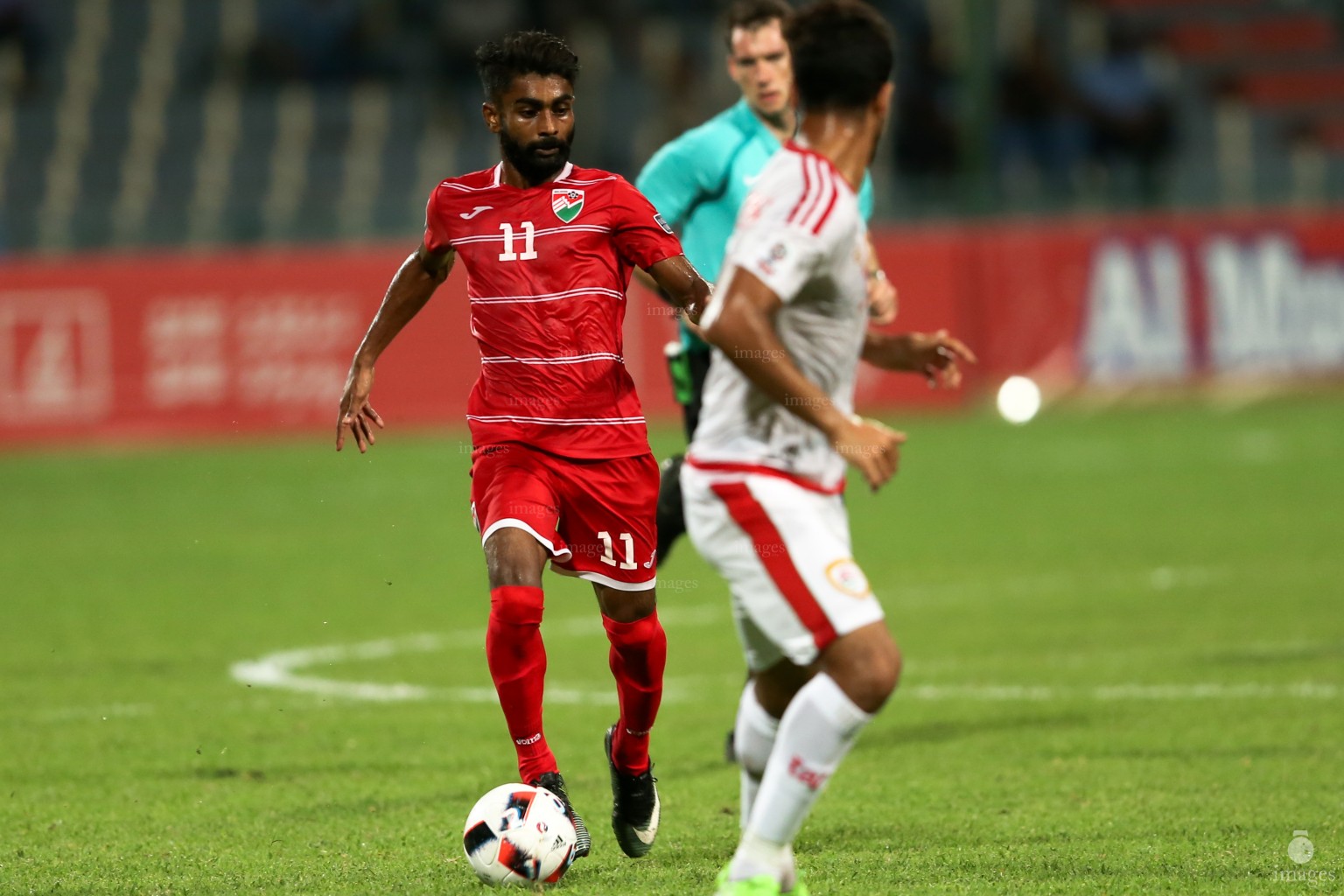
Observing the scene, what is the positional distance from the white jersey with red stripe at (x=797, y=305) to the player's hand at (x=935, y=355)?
0.37m

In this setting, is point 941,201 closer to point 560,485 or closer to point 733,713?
point 733,713

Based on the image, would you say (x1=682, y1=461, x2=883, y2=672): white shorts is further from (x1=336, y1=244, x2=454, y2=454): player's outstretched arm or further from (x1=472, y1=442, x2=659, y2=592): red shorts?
(x1=336, y1=244, x2=454, y2=454): player's outstretched arm

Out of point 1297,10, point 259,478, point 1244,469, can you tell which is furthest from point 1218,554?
point 1297,10

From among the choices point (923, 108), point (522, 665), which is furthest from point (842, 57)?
point (923, 108)

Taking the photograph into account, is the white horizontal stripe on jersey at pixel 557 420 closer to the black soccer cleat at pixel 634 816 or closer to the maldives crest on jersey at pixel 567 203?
the maldives crest on jersey at pixel 567 203

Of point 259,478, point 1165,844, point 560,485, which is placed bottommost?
point 259,478

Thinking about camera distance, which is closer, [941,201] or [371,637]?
[371,637]

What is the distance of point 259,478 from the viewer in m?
17.6

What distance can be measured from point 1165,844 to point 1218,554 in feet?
22.3

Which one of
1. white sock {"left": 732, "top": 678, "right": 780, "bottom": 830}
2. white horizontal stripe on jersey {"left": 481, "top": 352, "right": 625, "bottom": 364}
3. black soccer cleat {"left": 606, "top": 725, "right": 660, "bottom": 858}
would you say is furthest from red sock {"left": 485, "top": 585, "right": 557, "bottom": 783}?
white sock {"left": 732, "top": 678, "right": 780, "bottom": 830}

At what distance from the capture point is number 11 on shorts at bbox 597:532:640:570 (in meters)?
5.61

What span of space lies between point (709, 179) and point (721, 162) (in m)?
0.07

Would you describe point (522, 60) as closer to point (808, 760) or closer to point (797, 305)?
point (797, 305)

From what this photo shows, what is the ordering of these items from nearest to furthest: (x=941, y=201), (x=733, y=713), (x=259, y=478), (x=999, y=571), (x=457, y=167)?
(x=733, y=713) → (x=999, y=571) → (x=259, y=478) → (x=941, y=201) → (x=457, y=167)
